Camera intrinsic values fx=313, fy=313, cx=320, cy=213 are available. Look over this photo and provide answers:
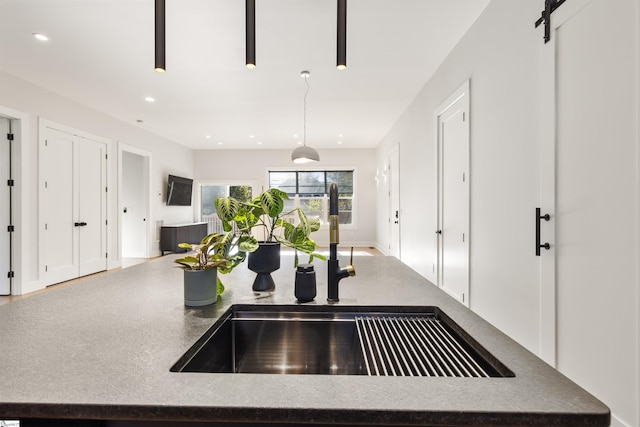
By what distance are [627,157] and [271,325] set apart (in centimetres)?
164

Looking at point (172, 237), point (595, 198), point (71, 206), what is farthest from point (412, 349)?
point (172, 237)

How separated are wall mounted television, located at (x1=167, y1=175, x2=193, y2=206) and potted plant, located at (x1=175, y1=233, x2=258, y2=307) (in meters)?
7.21

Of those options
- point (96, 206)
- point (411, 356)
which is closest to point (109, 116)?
point (96, 206)

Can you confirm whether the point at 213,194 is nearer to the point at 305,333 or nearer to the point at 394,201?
the point at 394,201

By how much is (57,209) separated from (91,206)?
2.15 feet

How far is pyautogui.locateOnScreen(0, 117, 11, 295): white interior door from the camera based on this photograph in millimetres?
3869

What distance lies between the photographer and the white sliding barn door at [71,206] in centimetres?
430

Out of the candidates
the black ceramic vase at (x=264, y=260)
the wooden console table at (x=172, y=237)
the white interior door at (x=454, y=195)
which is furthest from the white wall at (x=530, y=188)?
the wooden console table at (x=172, y=237)

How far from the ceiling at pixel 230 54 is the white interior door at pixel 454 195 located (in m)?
0.65

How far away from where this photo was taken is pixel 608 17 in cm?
146

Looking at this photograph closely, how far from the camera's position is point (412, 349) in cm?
79

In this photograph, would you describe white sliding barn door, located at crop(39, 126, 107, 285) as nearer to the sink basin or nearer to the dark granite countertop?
the dark granite countertop

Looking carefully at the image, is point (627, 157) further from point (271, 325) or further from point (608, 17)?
point (271, 325)

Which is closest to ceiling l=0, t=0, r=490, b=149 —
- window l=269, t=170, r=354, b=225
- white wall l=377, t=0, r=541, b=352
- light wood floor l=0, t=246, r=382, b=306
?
white wall l=377, t=0, r=541, b=352
